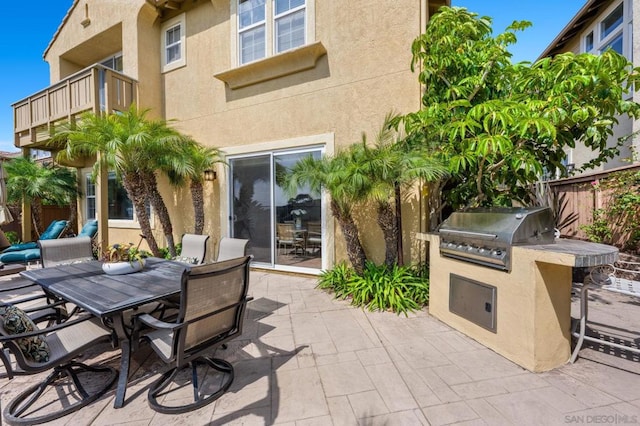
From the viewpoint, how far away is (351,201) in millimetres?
4840

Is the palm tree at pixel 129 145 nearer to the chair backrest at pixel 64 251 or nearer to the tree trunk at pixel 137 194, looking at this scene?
the tree trunk at pixel 137 194

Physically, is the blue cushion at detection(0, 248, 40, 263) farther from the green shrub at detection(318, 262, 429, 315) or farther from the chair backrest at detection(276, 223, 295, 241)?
the green shrub at detection(318, 262, 429, 315)

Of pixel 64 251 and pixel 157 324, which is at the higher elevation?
pixel 64 251

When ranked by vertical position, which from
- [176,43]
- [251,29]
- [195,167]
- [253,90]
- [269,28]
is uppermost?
[176,43]

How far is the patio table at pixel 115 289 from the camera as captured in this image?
254 centimetres

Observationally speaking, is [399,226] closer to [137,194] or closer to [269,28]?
[269,28]

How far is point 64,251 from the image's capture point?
4.54 metres

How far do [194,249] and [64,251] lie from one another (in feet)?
6.36

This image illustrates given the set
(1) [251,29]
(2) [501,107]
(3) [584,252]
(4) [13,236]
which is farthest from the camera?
(4) [13,236]

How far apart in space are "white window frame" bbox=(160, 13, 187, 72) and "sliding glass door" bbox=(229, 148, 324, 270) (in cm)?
350

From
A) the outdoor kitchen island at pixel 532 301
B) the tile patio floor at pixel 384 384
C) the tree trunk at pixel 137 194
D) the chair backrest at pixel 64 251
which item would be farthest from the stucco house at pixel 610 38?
the tree trunk at pixel 137 194

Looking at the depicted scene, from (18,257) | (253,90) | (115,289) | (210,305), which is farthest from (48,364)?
(18,257)

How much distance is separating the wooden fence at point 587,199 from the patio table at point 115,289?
7.93 m

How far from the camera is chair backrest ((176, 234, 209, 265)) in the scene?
5020 mm
